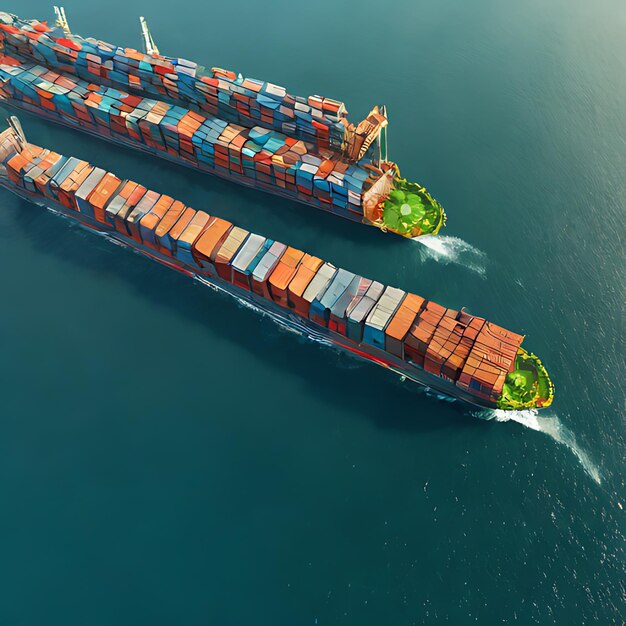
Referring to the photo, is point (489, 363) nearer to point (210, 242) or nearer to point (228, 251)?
point (228, 251)

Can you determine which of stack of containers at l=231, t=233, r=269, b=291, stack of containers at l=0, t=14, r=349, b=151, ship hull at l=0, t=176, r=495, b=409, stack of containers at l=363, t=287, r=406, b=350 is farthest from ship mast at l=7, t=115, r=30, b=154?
stack of containers at l=363, t=287, r=406, b=350

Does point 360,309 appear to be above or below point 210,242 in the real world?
above

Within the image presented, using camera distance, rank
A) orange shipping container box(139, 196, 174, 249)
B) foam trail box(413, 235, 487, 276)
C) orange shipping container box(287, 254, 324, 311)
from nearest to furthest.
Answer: orange shipping container box(287, 254, 324, 311), orange shipping container box(139, 196, 174, 249), foam trail box(413, 235, 487, 276)

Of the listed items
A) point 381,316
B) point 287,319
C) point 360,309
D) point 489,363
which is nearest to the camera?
point 489,363

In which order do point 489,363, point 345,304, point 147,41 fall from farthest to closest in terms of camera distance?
point 147,41
point 345,304
point 489,363

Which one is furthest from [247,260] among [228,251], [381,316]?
[381,316]

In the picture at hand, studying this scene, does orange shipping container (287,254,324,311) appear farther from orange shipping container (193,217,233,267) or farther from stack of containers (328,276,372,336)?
orange shipping container (193,217,233,267)
